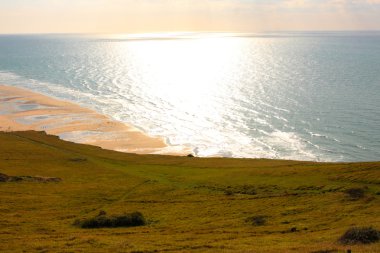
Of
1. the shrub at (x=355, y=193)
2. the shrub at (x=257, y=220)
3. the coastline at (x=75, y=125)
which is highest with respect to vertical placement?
the coastline at (x=75, y=125)

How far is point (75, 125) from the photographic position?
145 meters

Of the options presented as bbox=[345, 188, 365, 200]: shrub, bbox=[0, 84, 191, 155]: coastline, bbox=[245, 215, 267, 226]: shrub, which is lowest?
bbox=[245, 215, 267, 226]: shrub

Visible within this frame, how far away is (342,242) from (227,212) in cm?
2044

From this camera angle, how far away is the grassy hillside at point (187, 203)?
45.0 m

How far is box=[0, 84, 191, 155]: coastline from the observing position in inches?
4902

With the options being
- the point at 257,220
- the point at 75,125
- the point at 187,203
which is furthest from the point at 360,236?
→ the point at 75,125

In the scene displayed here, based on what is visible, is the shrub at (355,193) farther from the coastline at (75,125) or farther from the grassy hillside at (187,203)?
the coastline at (75,125)

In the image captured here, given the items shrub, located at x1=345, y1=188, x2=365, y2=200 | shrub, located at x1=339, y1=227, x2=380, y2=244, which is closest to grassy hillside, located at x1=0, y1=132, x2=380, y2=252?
shrub, located at x1=345, y1=188, x2=365, y2=200

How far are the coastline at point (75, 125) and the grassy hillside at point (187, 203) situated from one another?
1031 inches

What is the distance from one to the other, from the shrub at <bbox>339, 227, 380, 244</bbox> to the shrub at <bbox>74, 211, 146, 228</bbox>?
2453 centimetres

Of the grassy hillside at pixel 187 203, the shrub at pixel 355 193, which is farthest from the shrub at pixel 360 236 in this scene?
the shrub at pixel 355 193

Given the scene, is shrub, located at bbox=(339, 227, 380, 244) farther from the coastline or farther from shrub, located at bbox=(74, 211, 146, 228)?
the coastline

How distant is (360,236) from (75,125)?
385ft

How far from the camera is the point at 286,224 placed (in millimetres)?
52344
